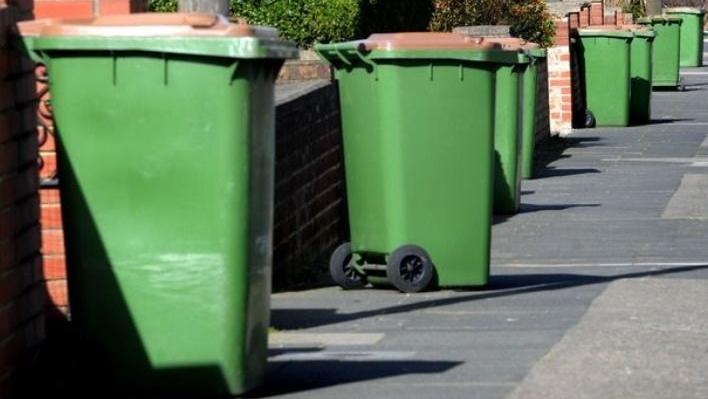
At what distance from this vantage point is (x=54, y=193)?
8148 millimetres

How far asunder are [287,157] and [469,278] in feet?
4.84

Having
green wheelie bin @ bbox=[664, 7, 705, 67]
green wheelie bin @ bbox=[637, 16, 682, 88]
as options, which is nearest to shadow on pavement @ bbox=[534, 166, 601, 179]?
green wheelie bin @ bbox=[637, 16, 682, 88]

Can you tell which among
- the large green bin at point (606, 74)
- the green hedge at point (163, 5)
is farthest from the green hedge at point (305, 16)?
the large green bin at point (606, 74)

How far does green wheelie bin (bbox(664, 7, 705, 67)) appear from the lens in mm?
38469

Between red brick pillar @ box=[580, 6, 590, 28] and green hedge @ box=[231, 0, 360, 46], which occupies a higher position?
green hedge @ box=[231, 0, 360, 46]

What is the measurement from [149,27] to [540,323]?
114 inches

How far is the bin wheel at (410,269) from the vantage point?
962 centimetres

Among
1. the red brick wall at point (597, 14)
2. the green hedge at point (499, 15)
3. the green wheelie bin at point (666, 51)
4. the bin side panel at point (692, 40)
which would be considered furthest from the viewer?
the bin side panel at point (692, 40)

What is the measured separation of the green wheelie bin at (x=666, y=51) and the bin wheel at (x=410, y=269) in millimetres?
21663

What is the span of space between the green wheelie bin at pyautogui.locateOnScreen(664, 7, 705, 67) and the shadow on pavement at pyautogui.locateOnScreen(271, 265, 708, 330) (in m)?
28.3

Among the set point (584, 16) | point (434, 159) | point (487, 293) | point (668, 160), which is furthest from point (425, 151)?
point (584, 16)

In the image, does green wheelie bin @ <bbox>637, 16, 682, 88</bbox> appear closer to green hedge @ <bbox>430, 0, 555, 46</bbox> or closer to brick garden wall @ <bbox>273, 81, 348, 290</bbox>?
green hedge @ <bbox>430, 0, 555, 46</bbox>

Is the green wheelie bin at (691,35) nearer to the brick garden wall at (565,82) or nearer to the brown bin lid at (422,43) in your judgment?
the brick garden wall at (565,82)

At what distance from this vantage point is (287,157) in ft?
34.8
